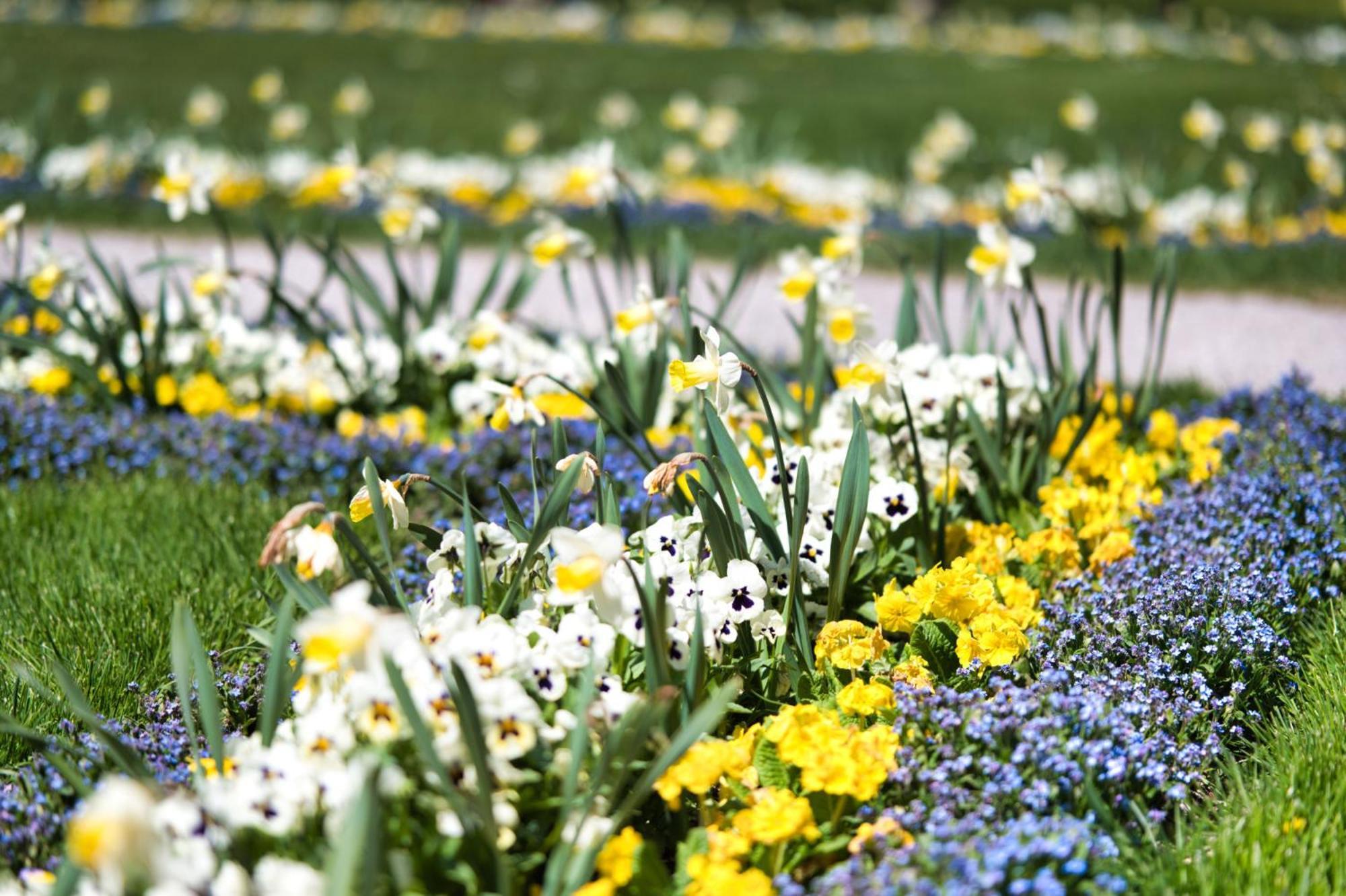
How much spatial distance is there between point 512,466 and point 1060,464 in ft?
4.46

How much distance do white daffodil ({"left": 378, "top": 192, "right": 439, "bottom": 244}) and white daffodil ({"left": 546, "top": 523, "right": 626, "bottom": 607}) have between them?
6.50 ft

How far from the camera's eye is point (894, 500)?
8.33 ft

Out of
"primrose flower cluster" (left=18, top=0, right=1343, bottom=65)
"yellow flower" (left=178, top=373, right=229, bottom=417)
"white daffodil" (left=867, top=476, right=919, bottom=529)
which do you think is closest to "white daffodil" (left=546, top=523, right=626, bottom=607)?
"white daffodil" (left=867, top=476, right=919, bottom=529)

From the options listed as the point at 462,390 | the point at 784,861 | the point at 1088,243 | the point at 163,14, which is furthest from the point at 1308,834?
the point at 163,14

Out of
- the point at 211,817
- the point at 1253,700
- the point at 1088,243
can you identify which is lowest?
the point at 1253,700

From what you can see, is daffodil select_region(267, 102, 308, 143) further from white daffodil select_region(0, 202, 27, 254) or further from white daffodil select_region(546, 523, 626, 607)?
white daffodil select_region(546, 523, 626, 607)

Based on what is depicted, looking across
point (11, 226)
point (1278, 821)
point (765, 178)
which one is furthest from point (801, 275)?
point (765, 178)

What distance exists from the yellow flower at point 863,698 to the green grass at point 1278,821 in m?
0.42

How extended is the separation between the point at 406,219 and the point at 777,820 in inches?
94.7

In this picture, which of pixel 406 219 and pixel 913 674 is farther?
pixel 406 219

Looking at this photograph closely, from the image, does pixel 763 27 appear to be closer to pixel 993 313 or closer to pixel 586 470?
pixel 993 313

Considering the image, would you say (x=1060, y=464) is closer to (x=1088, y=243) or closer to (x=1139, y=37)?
(x=1088, y=243)

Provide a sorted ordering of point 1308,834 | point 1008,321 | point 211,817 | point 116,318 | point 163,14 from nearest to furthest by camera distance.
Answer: point 211,817
point 1308,834
point 116,318
point 1008,321
point 163,14

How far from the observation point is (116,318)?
13.1ft
